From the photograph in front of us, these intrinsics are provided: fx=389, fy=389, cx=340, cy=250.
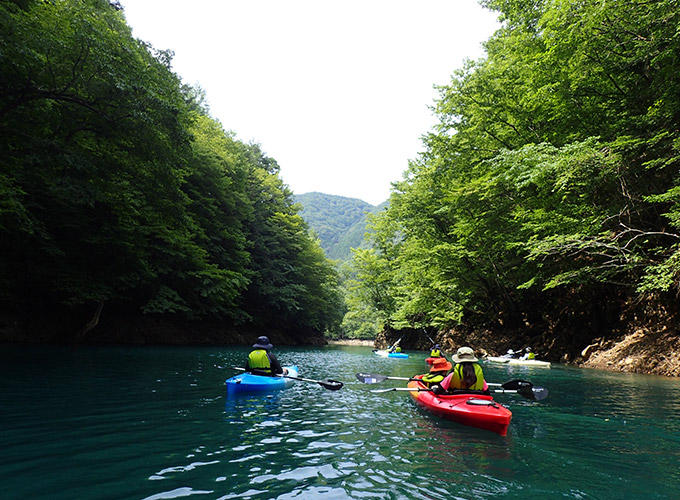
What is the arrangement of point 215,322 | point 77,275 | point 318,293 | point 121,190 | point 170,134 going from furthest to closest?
point 318,293, point 215,322, point 77,275, point 121,190, point 170,134

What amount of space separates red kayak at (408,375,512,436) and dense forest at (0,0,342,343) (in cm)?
1141

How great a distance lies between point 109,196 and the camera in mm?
14969

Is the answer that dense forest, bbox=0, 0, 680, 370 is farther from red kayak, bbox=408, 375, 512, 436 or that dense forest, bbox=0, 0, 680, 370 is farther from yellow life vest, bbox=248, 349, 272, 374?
red kayak, bbox=408, 375, 512, 436

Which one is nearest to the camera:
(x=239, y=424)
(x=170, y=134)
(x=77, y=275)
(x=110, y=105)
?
(x=239, y=424)

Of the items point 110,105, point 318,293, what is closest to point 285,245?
point 318,293

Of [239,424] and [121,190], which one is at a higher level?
[121,190]

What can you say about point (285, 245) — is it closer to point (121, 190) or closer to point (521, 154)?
point (121, 190)

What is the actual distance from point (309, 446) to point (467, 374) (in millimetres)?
3587

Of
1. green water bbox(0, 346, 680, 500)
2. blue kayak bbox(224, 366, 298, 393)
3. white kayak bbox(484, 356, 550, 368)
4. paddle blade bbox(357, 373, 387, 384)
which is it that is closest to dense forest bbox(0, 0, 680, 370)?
white kayak bbox(484, 356, 550, 368)

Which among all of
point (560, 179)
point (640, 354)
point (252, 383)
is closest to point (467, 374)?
point (252, 383)

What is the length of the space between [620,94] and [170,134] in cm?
1579

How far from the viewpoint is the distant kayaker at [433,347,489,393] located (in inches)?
290

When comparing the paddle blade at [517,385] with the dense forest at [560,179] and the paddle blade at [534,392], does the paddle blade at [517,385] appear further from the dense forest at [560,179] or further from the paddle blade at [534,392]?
the dense forest at [560,179]

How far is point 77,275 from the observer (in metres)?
18.6
